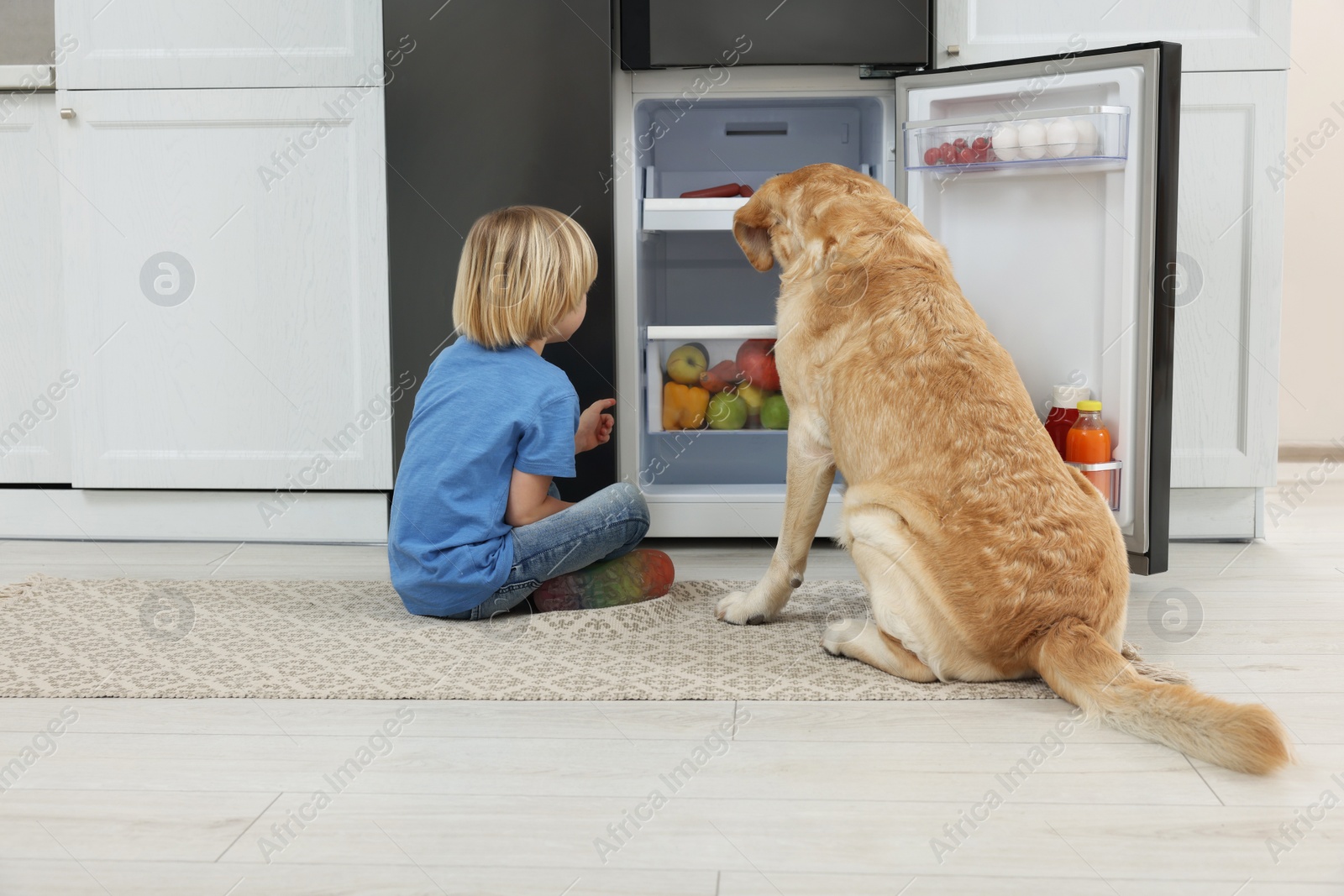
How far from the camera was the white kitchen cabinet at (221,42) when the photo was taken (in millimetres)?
2896

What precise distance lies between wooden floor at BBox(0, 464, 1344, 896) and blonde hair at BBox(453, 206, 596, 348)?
820 millimetres

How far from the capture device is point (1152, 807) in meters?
1.34

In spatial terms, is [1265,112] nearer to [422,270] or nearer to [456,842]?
[422,270]

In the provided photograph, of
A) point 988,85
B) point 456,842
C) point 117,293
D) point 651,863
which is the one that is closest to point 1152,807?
point 651,863

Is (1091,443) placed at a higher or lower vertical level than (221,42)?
lower

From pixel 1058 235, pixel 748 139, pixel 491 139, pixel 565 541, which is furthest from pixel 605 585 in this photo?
pixel 748 139

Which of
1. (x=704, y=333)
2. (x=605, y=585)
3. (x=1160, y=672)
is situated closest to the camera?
(x=1160, y=672)

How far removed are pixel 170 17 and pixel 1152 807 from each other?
10.00 ft

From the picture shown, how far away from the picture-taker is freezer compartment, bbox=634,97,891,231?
310 cm

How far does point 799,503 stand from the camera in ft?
6.73

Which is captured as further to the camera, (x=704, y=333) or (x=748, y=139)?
(x=748, y=139)

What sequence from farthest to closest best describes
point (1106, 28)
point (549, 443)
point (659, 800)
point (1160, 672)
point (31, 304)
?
1. point (31, 304)
2. point (1106, 28)
3. point (549, 443)
4. point (1160, 672)
5. point (659, 800)

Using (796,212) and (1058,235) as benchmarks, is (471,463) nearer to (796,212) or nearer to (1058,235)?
(796,212)

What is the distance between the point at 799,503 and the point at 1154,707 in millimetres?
768
